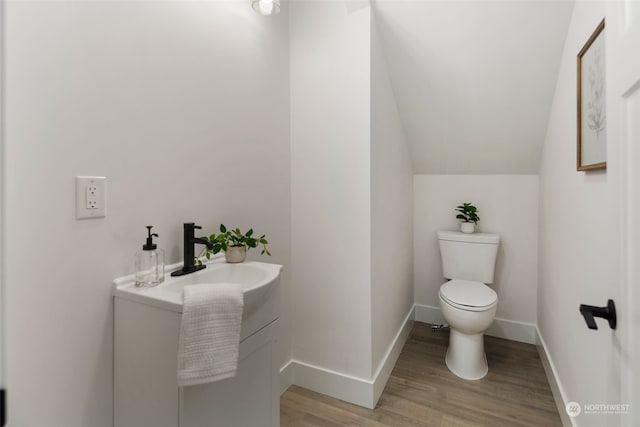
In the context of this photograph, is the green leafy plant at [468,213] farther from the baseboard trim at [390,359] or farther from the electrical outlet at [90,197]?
the electrical outlet at [90,197]

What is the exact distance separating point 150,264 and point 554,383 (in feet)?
7.18

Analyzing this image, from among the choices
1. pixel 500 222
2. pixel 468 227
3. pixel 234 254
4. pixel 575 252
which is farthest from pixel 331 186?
pixel 500 222

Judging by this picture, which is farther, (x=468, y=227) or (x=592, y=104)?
(x=468, y=227)

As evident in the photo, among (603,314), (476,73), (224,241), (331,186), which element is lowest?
(603,314)

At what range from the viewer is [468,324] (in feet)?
6.49

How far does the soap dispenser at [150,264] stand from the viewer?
44.6 inches

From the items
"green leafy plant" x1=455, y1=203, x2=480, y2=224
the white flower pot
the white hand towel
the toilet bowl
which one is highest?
"green leafy plant" x1=455, y1=203, x2=480, y2=224

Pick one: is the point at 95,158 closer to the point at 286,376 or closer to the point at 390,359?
the point at 286,376

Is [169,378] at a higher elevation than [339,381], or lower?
higher

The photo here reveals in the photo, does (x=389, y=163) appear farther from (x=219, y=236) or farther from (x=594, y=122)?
(x=219, y=236)

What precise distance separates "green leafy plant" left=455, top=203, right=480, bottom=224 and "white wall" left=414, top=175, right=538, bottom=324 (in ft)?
0.29

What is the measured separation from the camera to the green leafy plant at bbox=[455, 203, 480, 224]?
256 cm

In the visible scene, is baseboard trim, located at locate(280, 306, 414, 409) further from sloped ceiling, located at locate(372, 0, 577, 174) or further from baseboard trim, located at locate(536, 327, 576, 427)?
sloped ceiling, located at locate(372, 0, 577, 174)

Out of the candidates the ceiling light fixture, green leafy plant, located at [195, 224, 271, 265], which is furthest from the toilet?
the ceiling light fixture
